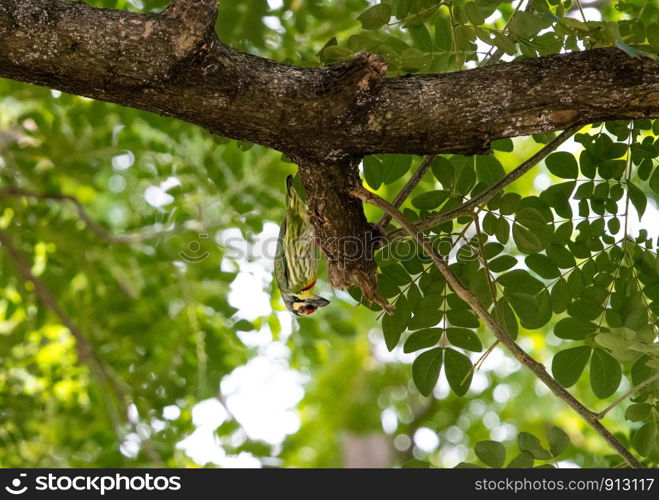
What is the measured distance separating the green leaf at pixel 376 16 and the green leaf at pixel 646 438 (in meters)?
1.33

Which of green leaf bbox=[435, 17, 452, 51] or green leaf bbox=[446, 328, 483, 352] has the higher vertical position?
A: green leaf bbox=[435, 17, 452, 51]

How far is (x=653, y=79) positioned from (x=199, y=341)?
8.05 feet

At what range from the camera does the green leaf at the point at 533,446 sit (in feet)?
6.79

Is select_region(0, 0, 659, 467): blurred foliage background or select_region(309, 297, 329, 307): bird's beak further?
select_region(0, 0, 659, 467): blurred foliage background

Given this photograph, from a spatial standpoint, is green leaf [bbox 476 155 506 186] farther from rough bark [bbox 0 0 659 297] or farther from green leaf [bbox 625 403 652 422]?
green leaf [bbox 625 403 652 422]

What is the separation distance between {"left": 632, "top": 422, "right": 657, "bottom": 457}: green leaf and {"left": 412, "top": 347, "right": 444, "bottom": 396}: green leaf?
2.01 ft

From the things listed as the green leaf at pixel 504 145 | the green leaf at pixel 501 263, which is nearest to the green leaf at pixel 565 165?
the green leaf at pixel 504 145

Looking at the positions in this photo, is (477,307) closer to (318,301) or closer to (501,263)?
(501,263)

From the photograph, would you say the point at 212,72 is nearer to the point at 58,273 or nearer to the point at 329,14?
the point at 329,14

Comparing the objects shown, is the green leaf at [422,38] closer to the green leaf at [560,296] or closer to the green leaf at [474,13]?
the green leaf at [474,13]

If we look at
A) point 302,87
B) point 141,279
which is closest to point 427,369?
point 302,87

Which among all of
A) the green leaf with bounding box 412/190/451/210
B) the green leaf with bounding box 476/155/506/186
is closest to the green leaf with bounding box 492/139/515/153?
the green leaf with bounding box 476/155/506/186

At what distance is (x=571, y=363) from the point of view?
2.14 m

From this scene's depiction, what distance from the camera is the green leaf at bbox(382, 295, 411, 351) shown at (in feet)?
6.96
